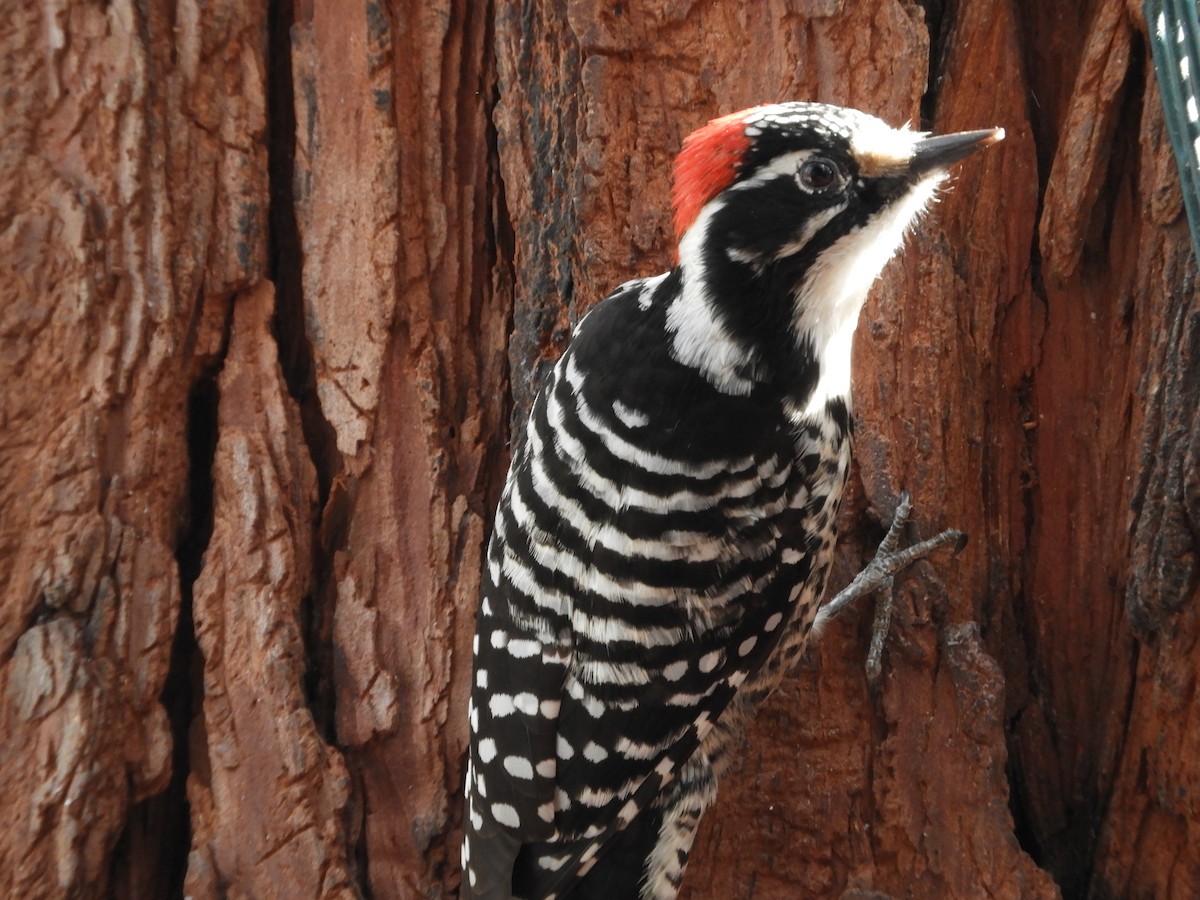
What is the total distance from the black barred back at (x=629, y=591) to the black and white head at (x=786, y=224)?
80 millimetres

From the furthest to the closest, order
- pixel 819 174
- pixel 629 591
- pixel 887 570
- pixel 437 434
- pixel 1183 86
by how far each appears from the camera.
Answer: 1. pixel 437 434
2. pixel 887 570
3. pixel 629 591
4. pixel 819 174
5. pixel 1183 86

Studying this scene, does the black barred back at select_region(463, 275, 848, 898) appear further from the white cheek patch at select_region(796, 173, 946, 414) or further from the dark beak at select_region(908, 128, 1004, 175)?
the dark beak at select_region(908, 128, 1004, 175)

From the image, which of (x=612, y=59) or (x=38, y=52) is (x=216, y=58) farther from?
(x=612, y=59)

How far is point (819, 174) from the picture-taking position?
1.78 metres

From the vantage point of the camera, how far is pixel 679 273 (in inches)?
78.0

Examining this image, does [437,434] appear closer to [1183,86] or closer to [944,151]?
[944,151]

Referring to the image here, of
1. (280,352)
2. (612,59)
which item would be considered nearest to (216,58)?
(280,352)

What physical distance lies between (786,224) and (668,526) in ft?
1.93

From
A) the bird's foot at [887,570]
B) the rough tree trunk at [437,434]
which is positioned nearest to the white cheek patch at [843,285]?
the rough tree trunk at [437,434]

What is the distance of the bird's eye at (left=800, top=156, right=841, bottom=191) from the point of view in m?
1.78

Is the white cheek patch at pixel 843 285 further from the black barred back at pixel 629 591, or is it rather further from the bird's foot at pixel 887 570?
the bird's foot at pixel 887 570

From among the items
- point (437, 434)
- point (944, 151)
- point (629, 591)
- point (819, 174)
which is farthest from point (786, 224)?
point (437, 434)

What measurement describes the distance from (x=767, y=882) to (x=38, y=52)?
237cm

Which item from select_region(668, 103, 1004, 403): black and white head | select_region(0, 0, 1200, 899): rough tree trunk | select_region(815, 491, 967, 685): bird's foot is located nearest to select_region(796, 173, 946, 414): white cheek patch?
select_region(668, 103, 1004, 403): black and white head
